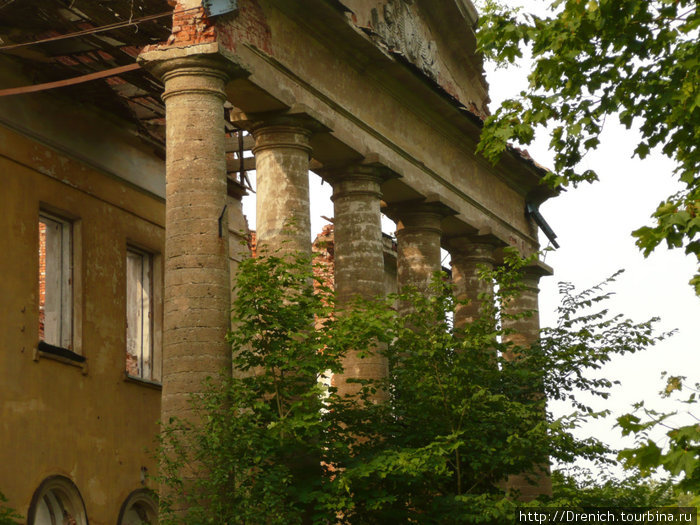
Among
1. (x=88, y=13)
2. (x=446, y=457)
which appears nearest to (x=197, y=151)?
→ (x=88, y=13)

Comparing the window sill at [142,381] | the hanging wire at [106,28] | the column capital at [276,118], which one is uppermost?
the hanging wire at [106,28]

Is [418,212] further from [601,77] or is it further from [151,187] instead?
[601,77]

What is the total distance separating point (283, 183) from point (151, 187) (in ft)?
14.5

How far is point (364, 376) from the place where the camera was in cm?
2023

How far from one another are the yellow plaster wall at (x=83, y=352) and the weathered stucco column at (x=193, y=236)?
3332 millimetres

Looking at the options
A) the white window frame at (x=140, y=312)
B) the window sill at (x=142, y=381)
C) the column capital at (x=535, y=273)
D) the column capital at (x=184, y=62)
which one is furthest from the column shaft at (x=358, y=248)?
the column capital at (x=535, y=273)

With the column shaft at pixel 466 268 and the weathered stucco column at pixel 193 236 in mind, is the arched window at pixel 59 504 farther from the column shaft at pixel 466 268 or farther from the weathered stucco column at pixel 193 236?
the column shaft at pixel 466 268

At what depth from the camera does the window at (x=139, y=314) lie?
21281mm

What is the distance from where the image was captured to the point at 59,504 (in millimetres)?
18516

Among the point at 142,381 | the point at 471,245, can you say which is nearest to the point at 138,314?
the point at 142,381

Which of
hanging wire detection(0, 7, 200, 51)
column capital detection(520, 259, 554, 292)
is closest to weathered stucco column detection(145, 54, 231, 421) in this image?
hanging wire detection(0, 7, 200, 51)

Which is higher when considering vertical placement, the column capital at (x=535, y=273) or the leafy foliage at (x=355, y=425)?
the column capital at (x=535, y=273)

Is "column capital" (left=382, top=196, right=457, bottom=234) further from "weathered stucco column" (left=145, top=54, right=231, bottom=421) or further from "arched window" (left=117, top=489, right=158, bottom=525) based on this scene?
"weathered stucco column" (left=145, top=54, right=231, bottom=421)

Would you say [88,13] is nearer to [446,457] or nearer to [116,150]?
[116,150]
